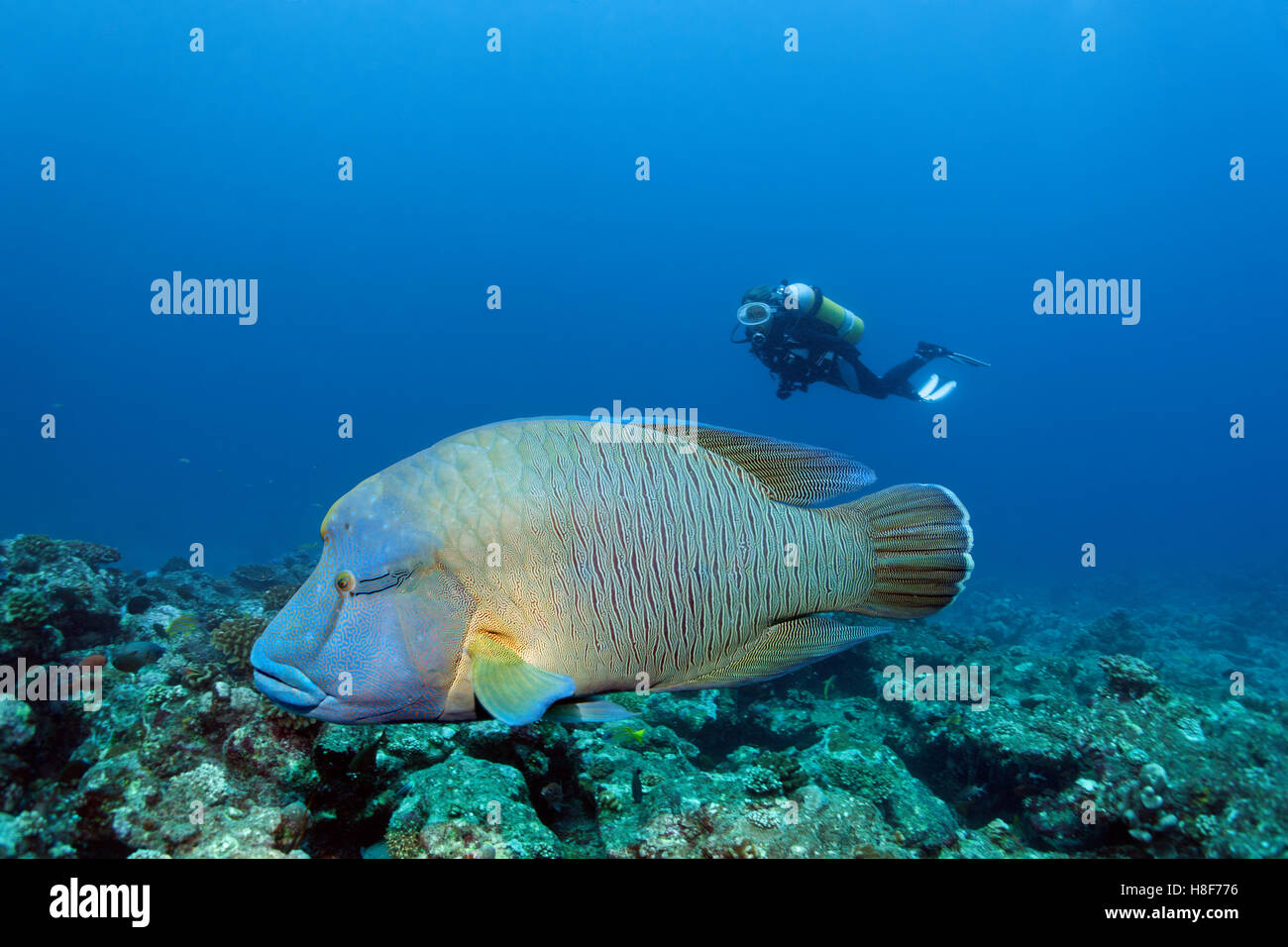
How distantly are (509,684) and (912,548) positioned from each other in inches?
63.2

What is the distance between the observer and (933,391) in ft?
46.0

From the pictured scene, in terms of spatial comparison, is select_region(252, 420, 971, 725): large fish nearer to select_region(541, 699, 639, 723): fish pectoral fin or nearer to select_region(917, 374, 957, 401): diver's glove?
select_region(541, 699, 639, 723): fish pectoral fin

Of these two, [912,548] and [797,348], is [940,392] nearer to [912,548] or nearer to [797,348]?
[797,348]

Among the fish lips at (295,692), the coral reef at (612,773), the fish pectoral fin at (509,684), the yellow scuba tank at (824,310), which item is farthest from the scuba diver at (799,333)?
the fish lips at (295,692)

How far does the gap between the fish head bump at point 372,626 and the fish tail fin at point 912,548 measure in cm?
156

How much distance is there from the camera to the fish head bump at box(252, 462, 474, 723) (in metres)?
1.69

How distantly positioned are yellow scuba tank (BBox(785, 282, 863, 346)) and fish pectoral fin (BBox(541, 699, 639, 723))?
10534 mm

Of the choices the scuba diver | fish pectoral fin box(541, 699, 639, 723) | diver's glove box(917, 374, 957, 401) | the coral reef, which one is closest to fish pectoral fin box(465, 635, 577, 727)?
fish pectoral fin box(541, 699, 639, 723)

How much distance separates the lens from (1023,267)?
373ft

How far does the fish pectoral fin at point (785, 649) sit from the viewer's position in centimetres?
212
